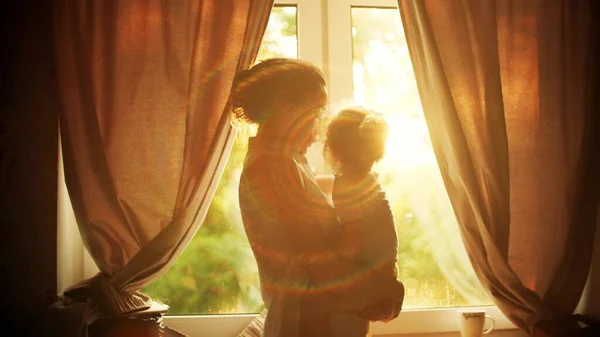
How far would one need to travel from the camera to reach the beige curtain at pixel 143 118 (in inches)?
80.1

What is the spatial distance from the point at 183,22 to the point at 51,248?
88cm

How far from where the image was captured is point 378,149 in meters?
1.71

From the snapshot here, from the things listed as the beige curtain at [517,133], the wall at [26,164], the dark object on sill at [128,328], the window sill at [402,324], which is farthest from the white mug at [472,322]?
the wall at [26,164]

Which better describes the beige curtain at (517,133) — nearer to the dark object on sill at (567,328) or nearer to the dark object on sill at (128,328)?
the dark object on sill at (567,328)

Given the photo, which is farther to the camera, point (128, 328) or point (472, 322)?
point (472, 322)

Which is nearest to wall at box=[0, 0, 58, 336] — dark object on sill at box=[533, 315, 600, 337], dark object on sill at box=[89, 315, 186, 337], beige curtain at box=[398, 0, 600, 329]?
A: dark object on sill at box=[89, 315, 186, 337]

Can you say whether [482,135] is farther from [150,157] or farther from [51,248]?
[51,248]

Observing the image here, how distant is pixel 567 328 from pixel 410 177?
0.74 m

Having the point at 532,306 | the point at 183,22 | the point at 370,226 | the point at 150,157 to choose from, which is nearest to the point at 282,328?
the point at 370,226

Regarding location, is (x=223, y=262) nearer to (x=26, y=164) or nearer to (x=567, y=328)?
(x=26, y=164)

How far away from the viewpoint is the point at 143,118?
2062mm

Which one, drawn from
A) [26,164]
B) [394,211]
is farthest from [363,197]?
[26,164]

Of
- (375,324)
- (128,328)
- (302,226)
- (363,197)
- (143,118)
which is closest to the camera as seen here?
(302,226)

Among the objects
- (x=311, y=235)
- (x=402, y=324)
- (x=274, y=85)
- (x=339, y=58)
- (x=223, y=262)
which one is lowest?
(x=402, y=324)
